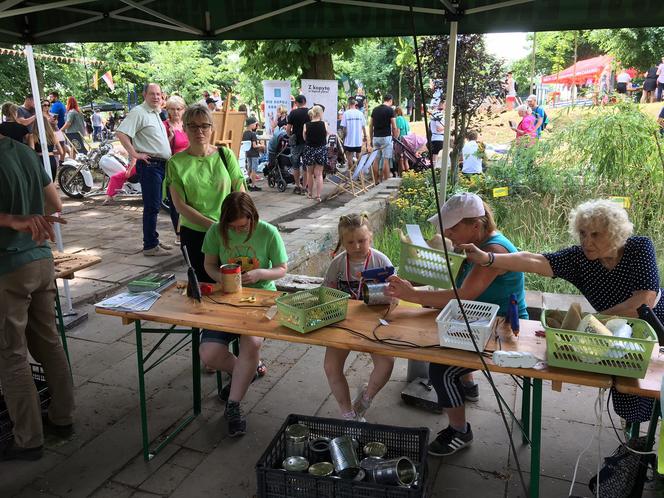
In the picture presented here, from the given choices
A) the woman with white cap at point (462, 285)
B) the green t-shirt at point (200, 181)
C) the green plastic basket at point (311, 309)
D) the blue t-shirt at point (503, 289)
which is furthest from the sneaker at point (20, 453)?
the blue t-shirt at point (503, 289)

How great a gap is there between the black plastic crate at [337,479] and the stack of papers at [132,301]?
932 mm

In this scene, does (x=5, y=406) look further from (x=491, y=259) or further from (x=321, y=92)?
(x=321, y=92)

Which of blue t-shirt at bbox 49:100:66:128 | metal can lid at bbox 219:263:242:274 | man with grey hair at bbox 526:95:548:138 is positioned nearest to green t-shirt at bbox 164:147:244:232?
metal can lid at bbox 219:263:242:274

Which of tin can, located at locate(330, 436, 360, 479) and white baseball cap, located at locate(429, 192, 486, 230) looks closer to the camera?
tin can, located at locate(330, 436, 360, 479)

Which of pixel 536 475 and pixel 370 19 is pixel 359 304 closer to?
pixel 536 475

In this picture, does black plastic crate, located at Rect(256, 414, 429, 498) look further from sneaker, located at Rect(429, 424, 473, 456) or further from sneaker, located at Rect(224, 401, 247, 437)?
sneaker, located at Rect(224, 401, 247, 437)

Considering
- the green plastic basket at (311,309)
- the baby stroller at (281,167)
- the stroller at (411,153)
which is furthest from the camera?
the stroller at (411,153)

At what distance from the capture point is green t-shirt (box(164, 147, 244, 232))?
3529 millimetres

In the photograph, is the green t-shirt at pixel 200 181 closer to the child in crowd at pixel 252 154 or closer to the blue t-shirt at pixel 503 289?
the blue t-shirt at pixel 503 289

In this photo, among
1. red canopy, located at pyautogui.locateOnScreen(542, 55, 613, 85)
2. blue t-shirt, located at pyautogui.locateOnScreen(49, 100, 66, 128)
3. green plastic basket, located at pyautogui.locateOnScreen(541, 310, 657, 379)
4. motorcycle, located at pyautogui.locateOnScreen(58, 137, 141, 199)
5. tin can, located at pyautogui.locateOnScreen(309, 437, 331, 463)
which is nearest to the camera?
green plastic basket, located at pyautogui.locateOnScreen(541, 310, 657, 379)

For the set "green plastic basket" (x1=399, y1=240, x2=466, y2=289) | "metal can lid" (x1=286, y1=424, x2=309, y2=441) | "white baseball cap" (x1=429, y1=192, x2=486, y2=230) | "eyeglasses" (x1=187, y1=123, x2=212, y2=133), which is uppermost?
"eyeglasses" (x1=187, y1=123, x2=212, y2=133)

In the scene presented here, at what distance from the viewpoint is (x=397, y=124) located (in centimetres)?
1204

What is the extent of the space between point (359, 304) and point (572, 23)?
7.69ft

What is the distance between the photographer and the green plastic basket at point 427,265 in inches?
93.5
